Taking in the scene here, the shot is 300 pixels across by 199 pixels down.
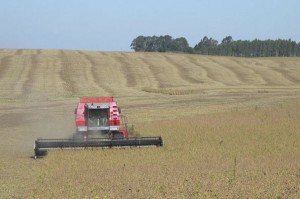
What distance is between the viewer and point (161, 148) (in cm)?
1627

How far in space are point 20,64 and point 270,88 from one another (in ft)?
98.1

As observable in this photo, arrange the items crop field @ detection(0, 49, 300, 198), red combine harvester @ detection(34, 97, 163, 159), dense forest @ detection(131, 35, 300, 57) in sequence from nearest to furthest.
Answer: crop field @ detection(0, 49, 300, 198) < red combine harvester @ detection(34, 97, 163, 159) < dense forest @ detection(131, 35, 300, 57)

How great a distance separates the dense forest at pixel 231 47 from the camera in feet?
552

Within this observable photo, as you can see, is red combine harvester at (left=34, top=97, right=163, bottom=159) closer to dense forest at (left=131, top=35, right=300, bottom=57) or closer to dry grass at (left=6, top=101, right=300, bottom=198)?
dry grass at (left=6, top=101, right=300, bottom=198)

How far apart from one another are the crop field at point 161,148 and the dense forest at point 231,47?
11296cm

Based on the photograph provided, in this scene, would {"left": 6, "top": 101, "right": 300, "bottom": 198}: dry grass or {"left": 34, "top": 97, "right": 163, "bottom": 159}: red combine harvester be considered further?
{"left": 34, "top": 97, "right": 163, "bottom": 159}: red combine harvester

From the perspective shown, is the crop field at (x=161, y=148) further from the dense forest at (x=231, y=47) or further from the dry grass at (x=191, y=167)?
the dense forest at (x=231, y=47)

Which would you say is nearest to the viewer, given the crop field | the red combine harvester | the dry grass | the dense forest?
the dry grass

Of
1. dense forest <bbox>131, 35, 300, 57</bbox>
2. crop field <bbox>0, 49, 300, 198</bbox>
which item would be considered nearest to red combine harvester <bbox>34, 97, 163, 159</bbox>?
crop field <bbox>0, 49, 300, 198</bbox>

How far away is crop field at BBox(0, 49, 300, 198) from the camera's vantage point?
9992mm

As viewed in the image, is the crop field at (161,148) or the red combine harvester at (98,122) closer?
the crop field at (161,148)

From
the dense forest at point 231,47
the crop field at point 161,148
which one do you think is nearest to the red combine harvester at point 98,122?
the crop field at point 161,148

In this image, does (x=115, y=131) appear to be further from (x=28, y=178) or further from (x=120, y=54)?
(x=120, y=54)

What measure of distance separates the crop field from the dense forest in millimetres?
112960
